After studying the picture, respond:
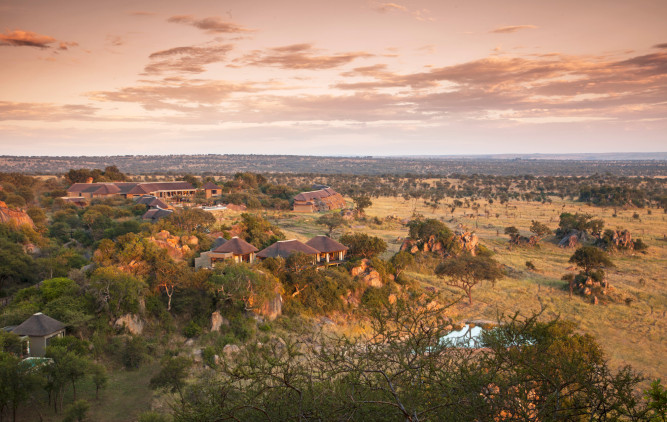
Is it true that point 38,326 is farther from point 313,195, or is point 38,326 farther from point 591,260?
point 313,195

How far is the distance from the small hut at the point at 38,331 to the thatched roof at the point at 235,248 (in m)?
10.6

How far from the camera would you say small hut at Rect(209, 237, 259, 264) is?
25547 millimetres

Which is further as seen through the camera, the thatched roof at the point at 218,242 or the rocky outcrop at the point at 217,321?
the thatched roof at the point at 218,242

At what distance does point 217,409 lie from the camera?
7070mm

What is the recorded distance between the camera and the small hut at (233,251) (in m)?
25.5

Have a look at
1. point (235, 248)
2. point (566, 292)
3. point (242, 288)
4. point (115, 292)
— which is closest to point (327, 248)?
point (235, 248)

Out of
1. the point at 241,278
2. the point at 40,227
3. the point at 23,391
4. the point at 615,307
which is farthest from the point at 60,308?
the point at 615,307

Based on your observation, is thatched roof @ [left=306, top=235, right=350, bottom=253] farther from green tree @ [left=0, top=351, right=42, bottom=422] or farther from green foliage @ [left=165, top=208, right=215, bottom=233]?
green tree @ [left=0, top=351, right=42, bottom=422]

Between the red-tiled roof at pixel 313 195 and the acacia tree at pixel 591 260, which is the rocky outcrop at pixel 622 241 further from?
the red-tiled roof at pixel 313 195

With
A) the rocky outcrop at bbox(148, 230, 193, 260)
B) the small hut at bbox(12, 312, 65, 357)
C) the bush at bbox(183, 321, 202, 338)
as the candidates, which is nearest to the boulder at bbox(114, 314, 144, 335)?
the bush at bbox(183, 321, 202, 338)

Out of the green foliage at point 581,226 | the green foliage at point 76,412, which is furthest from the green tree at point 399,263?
the green foliage at point 581,226

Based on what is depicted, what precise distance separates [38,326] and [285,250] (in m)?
13.3

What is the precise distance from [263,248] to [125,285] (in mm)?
11397

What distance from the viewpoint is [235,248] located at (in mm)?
26031
